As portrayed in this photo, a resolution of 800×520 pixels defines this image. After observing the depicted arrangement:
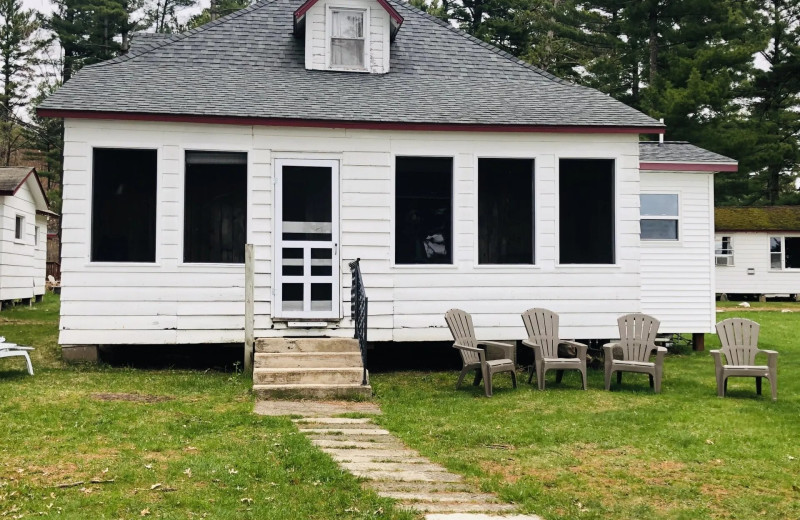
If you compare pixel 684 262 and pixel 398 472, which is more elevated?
pixel 684 262

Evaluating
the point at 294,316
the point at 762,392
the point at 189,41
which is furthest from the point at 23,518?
the point at 189,41

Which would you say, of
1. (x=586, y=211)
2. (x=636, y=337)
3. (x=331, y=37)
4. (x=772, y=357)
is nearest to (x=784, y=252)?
(x=586, y=211)

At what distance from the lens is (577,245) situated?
11547mm

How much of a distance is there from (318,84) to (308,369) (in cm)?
468

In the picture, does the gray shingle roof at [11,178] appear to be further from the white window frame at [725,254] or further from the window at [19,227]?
the white window frame at [725,254]

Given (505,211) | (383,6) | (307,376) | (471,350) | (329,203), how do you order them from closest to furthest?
(307,376) < (471,350) < (329,203) < (505,211) < (383,6)

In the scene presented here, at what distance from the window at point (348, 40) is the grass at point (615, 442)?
4.90 metres

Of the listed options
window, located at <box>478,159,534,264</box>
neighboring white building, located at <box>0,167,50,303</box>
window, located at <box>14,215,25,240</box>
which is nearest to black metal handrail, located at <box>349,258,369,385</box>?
window, located at <box>478,159,534,264</box>

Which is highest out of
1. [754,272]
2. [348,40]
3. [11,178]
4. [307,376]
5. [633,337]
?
[348,40]

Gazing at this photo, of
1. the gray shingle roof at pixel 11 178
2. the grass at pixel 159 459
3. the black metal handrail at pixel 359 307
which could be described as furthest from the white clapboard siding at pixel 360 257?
the gray shingle roof at pixel 11 178

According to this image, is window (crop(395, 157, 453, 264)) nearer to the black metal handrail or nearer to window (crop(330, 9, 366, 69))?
the black metal handrail

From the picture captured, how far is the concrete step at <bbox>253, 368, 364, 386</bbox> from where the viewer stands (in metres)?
9.14

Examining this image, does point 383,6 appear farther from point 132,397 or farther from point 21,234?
point 21,234

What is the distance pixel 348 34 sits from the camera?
12.6 meters
